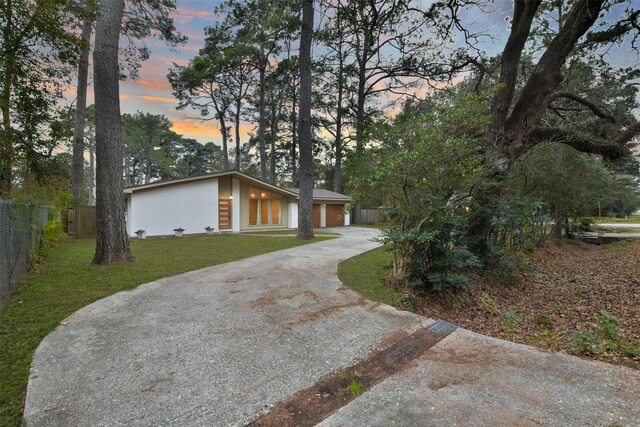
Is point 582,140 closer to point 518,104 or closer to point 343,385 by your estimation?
point 518,104

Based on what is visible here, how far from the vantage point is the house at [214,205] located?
12.5 meters

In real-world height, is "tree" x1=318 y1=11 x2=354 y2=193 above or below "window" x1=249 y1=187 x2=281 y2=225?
above

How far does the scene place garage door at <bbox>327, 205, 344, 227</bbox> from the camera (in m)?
20.0

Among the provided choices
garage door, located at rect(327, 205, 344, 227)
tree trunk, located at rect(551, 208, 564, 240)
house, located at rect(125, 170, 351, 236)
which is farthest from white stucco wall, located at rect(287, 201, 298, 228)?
tree trunk, located at rect(551, 208, 564, 240)

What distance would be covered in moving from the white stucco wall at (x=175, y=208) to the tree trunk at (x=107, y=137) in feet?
22.3

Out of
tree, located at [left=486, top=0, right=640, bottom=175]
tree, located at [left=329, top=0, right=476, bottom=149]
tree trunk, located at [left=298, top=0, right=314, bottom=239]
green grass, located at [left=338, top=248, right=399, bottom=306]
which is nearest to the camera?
green grass, located at [left=338, top=248, right=399, bottom=306]

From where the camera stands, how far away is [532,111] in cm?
586

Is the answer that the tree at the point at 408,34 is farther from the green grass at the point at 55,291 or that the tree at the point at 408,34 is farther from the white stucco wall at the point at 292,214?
the white stucco wall at the point at 292,214

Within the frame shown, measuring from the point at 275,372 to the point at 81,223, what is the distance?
14241 millimetres

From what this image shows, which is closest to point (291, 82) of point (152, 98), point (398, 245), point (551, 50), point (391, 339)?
point (152, 98)

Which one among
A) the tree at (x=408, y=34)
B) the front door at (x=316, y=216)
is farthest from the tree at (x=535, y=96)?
the front door at (x=316, y=216)

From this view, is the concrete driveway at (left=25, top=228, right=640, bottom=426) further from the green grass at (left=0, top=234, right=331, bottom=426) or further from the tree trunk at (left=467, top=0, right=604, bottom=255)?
the tree trunk at (left=467, top=0, right=604, bottom=255)

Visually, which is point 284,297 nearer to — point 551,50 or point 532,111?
point 532,111

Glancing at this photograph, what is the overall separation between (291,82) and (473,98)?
63.4 feet
